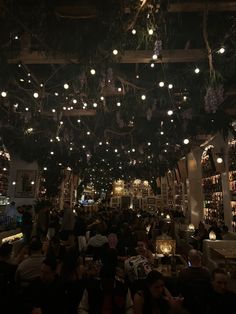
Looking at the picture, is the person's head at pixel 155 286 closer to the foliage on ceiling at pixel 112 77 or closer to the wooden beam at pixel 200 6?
the foliage on ceiling at pixel 112 77

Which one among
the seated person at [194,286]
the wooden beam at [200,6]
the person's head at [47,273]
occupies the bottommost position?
the seated person at [194,286]

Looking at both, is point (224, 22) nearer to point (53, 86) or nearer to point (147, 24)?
point (147, 24)

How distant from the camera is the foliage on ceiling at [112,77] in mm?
4066

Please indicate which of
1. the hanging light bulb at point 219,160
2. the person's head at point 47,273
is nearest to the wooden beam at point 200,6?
the person's head at point 47,273

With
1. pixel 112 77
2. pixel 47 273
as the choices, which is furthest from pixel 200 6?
pixel 47 273

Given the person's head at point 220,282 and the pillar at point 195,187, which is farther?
the pillar at point 195,187

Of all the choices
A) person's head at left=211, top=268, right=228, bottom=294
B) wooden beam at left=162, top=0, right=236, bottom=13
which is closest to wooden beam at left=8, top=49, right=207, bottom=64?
wooden beam at left=162, top=0, right=236, bottom=13

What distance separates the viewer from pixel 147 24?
4.08 m

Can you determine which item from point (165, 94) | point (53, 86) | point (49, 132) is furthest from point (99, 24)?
point (49, 132)

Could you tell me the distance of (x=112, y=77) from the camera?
552cm

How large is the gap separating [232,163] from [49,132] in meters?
6.20

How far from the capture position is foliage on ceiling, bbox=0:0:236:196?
407cm

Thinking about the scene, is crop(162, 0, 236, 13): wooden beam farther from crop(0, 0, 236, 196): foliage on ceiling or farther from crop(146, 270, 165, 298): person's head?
crop(146, 270, 165, 298): person's head

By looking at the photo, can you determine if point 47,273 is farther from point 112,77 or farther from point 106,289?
point 112,77
